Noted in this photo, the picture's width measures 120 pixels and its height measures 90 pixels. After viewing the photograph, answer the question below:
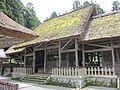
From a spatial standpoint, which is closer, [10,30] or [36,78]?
[10,30]

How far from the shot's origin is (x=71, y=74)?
8.53 meters

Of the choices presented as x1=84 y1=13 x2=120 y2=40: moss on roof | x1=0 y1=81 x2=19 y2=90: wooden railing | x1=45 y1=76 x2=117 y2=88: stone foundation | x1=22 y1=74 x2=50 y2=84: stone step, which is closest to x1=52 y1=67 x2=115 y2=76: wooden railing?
x1=45 y1=76 x2=117 y2=88: stone foundation

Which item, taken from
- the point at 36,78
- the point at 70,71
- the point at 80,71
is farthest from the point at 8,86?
the point at 36,78

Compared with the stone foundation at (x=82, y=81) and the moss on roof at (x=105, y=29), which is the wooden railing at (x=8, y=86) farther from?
the moss on roof at (x=105, y=29)

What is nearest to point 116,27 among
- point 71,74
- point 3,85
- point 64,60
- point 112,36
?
point 112,36

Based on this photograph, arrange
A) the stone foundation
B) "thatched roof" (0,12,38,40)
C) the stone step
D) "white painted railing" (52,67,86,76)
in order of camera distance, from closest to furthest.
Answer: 1. "thatched roof" (0,12,38,40)
2. the stone foundation
3. "white painted railing" (52,67,86,76)
4. the stone step

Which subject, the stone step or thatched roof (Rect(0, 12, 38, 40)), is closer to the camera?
thatched roof (Rect(0, 12, 38, 40))

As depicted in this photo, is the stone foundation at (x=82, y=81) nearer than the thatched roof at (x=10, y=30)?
No

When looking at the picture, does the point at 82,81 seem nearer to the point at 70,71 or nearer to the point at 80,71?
the point at 80,71

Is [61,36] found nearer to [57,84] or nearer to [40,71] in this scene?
[57,84]

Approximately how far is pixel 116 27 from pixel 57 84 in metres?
5.63

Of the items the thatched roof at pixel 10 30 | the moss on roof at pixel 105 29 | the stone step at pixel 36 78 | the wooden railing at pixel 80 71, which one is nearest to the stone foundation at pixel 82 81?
the wooden railing at pixel 80 71

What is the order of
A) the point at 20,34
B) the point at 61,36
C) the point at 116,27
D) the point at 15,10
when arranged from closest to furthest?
1. the point at 20,34
2. the point at 116,27
3. the point at 61,36
4. the point at 15,10

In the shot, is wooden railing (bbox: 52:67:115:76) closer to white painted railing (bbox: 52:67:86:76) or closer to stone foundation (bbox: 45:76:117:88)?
white painted railing (bbox: 52:67:86:76)
